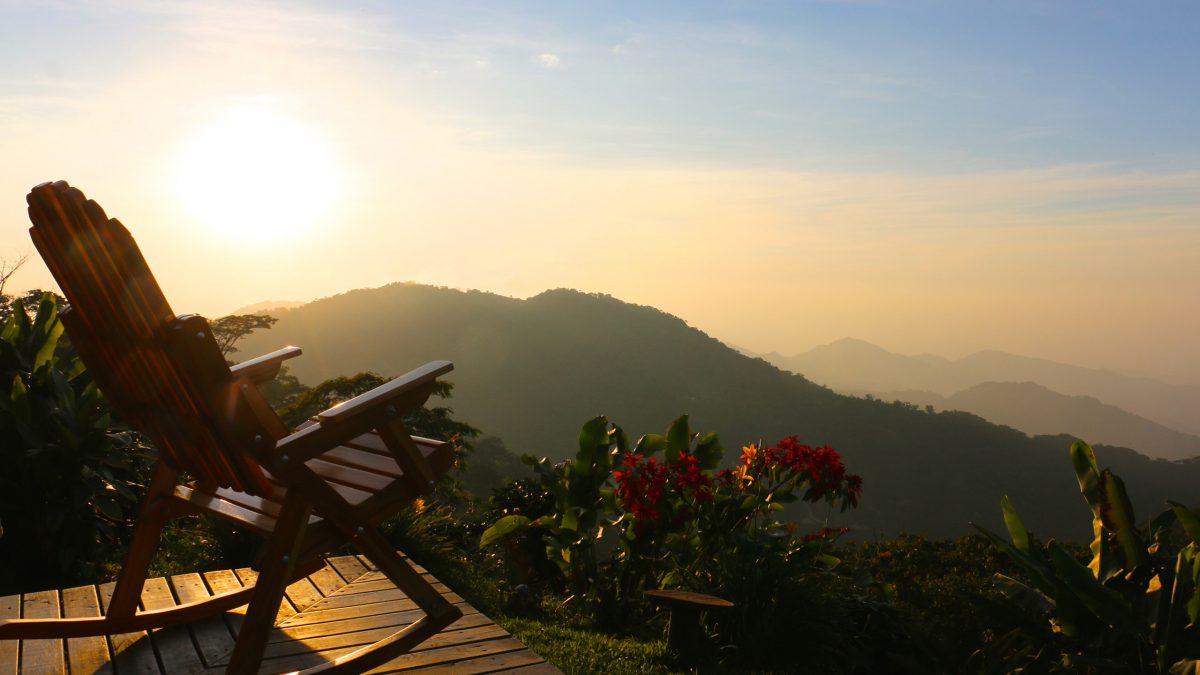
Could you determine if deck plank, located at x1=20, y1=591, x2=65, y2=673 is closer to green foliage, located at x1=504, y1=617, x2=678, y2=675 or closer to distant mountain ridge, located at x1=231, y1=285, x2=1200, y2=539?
green foliage, located at x1=504, y1=617, x2=678, y2=675

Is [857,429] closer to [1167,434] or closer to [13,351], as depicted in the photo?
[13,351]

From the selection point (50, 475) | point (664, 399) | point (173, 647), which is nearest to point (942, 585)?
point (173, 647)

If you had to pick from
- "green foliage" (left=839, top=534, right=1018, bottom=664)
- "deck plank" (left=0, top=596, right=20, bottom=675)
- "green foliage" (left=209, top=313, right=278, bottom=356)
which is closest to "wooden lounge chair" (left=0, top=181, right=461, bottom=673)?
"deck plank" (left=0, top=596, right=20, bottom=675)

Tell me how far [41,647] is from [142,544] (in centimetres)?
50

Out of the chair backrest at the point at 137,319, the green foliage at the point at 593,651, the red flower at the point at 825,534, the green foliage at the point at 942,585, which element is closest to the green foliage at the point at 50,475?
the green foliage at the point at 593,651

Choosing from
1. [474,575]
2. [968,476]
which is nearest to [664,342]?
[968,476]

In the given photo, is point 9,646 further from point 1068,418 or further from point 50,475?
Result: point 1068,418

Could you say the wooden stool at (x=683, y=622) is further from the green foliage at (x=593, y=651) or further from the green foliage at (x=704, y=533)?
the green foliage at (x=704, y=533)

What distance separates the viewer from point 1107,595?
3412mm

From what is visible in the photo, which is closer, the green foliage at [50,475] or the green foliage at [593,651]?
the green foliage at [593,651]

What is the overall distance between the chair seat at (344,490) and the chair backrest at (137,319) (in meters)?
0.27

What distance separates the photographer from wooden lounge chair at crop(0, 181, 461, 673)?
2.19m

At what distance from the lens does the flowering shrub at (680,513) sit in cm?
434

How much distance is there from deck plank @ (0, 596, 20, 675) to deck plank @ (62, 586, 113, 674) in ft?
0.47
